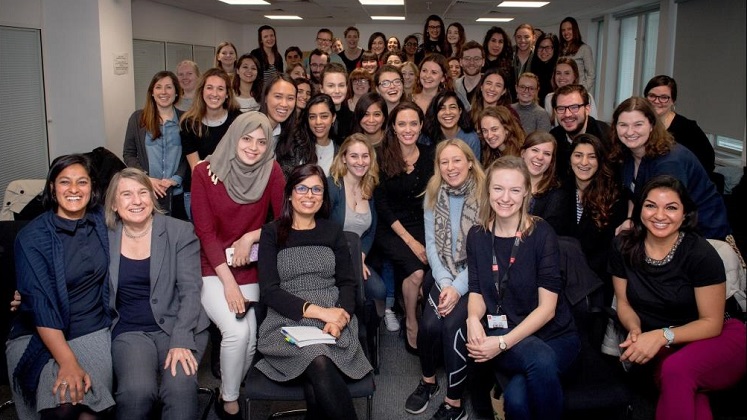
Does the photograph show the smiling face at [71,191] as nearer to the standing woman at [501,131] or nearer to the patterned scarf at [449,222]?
the patterned scarf at [449,222]

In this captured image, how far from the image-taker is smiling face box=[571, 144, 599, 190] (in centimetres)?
344

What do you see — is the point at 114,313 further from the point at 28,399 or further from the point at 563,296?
the point at 563,296

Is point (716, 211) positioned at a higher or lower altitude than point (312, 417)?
higher

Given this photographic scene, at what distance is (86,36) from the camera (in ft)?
22.6

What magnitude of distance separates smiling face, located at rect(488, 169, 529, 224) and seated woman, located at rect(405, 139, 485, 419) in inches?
20.4

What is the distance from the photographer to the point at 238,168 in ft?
10.4

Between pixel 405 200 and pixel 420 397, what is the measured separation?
1.24 meters

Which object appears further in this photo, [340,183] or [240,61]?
[240,61]

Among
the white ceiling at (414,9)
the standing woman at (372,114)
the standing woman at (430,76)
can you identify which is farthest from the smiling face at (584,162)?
the white ceiling at (414,9)

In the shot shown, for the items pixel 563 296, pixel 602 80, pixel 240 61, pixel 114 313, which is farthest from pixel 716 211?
pixel 602 80

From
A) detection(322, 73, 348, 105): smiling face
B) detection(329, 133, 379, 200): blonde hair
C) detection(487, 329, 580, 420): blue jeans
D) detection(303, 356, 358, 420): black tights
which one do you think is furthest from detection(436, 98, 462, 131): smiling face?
detection(303, 356, 358, 420): black tights

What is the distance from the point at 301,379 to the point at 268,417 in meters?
0.62

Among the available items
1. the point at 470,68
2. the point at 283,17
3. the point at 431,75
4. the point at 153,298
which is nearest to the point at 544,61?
the point at 470,68

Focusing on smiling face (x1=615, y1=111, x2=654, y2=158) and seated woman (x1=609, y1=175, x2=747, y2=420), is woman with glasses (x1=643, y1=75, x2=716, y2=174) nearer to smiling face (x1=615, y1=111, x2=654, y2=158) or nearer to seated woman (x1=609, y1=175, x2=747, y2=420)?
smiling face (x1=615, y1=111, x2=654, y2=158)
